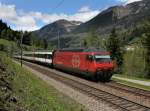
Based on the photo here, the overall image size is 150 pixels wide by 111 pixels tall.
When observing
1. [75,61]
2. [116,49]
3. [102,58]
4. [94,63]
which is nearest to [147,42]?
[116,49]

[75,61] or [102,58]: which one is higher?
[102,58]

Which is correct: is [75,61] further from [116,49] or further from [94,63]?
[116,49]

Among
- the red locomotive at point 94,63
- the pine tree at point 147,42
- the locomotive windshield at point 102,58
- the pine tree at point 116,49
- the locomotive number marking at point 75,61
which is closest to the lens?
the red locomotive at point 94,63

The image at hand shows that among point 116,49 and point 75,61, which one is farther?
point 116,49

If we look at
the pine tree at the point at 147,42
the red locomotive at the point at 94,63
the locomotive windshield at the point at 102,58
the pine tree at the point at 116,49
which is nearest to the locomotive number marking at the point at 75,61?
the red locomotive at the point at 94,63

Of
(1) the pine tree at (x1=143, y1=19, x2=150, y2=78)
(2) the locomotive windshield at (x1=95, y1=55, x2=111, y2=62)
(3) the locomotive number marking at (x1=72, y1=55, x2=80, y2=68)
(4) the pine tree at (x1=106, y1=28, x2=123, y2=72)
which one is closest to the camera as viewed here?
(2) the locomotive windshield at (x1=95, y1=55, x2=111, y2=62)

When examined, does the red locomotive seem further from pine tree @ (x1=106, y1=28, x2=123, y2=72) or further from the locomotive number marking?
pine tree @ (x1=106, y1=28, x2=123, y2=72)

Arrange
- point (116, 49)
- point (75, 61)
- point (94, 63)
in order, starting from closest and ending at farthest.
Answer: point (94, 63), point (75, 61), point (116, 49)

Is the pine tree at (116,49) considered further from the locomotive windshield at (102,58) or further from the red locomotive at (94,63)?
the locomotive windshield at (102,58)

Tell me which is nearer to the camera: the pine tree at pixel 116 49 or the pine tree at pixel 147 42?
the pine tree at pixel 147 42

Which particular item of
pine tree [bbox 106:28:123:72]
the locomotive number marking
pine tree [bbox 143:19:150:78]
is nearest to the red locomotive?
the locomotive number marking

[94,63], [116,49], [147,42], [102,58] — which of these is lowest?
[94,63]

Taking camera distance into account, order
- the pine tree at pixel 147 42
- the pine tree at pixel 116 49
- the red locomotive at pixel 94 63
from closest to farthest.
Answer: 1. the red locomotive at pixel 94 63
2. the pine tree at pixel 147 42
3. the pine tree at pixel 116 49

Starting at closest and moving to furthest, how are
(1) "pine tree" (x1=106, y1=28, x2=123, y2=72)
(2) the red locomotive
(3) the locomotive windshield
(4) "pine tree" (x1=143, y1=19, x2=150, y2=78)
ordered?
(2) the red locomotive
(3) the locomotive windshield
(4) "pine tree" (x1=143, y1=19, x2=150, y2=78)
(1) "pine tree" (x1=106, y1=28, x2=123, y2=72)
